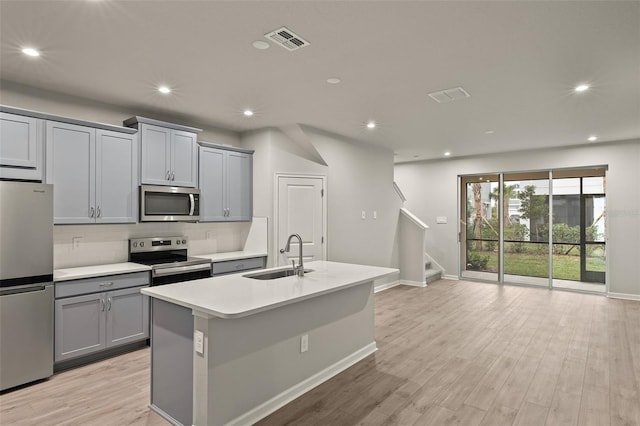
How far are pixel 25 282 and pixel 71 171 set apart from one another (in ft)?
3.65

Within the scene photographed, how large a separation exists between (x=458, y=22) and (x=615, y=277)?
6063 mm

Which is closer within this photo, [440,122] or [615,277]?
[440,122]

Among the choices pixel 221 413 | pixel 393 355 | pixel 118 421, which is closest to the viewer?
pixel 221 413

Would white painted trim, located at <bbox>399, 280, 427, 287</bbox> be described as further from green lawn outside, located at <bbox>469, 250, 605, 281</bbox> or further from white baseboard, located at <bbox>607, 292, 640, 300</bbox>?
white baseboard, located at <bbox>607, 292, 640, 300</bbox>

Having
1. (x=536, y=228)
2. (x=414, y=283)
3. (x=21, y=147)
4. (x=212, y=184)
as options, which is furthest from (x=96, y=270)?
(x=536, y=228)

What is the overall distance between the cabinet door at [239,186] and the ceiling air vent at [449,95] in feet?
8.96

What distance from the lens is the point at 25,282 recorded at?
9.73 ft

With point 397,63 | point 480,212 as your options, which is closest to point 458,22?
point 397,63

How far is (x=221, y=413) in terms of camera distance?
225 cm

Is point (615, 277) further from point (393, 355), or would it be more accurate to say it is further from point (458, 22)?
point (458, 22)

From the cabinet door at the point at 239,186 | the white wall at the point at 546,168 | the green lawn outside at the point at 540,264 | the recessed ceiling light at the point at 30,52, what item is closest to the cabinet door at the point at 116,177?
the recessed ceiling light at the point at 30,52

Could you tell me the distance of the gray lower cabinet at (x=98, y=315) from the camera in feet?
10.5

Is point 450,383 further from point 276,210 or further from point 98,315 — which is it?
point 98,315

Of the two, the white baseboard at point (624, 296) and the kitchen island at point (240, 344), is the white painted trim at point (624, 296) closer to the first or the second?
the white baseboard at point (624, 296)
